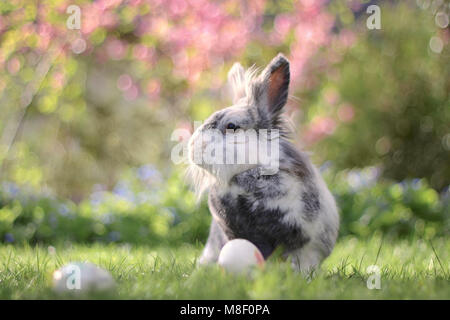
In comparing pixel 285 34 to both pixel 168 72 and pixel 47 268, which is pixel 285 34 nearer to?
pixel 168 72

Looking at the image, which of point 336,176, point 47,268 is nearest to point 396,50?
point 336,176

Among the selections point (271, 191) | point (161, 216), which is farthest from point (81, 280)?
point (161, 216)

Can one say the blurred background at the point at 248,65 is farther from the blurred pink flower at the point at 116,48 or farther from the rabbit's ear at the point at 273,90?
the rabbit's ear at the point at 273,90

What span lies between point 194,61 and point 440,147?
2.93 m

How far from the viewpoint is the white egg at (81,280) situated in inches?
73.8

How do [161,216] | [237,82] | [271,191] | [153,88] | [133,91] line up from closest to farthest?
[271,191] < [237,82] < [161,216] < [153,88] < [133,91]

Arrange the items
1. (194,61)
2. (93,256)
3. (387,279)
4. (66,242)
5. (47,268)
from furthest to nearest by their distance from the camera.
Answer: (194,61)
(66,242)
(93,256)
(47,268)
(387,279)

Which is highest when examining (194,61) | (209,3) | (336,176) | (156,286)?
(209,3)

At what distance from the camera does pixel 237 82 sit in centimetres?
285

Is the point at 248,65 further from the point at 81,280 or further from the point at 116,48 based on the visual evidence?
the point at 81,280

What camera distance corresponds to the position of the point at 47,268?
9.00ft

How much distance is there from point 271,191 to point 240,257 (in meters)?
0.35

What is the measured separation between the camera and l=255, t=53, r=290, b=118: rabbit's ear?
2.52 meters

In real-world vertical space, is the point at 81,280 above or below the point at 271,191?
below
